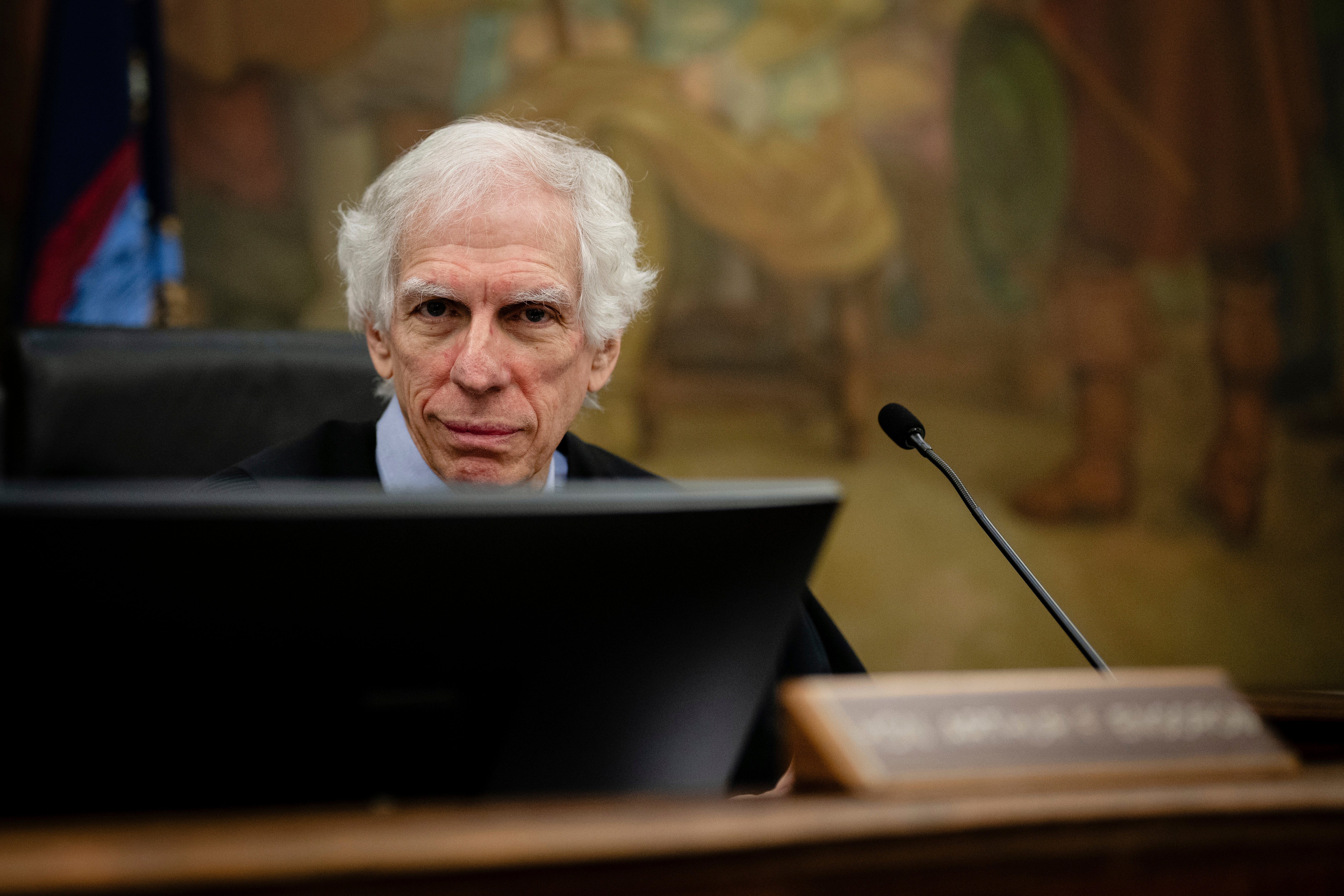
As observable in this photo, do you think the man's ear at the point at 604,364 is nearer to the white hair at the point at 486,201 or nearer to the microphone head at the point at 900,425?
the white hair at the point at 486,201

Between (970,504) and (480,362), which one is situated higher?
(480,362)

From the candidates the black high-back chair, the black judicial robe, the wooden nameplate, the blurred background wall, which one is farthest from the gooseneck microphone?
the blurred background wall

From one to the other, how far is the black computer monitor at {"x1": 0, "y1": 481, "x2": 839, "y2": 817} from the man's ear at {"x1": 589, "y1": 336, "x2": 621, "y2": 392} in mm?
1125

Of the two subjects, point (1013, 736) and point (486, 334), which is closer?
point (1013, 736)

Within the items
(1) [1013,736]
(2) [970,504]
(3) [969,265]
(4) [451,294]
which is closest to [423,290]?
(4) [451,294]

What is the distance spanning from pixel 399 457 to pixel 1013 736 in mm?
1183

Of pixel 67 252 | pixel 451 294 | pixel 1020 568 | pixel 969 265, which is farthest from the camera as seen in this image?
pixel 969 265

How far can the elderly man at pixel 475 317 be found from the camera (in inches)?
63.5

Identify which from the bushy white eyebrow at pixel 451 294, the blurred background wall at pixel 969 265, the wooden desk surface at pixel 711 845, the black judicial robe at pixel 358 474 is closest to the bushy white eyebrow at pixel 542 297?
the bushy white eyebrow at pixel 451 294

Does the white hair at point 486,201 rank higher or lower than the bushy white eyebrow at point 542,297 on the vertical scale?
higher

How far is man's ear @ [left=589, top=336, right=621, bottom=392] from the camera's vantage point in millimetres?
1826

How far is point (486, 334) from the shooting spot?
1616 mm

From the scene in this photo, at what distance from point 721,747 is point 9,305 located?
3322 millimetres

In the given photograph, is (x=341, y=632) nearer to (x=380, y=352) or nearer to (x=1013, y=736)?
(x=1013, y=736)
